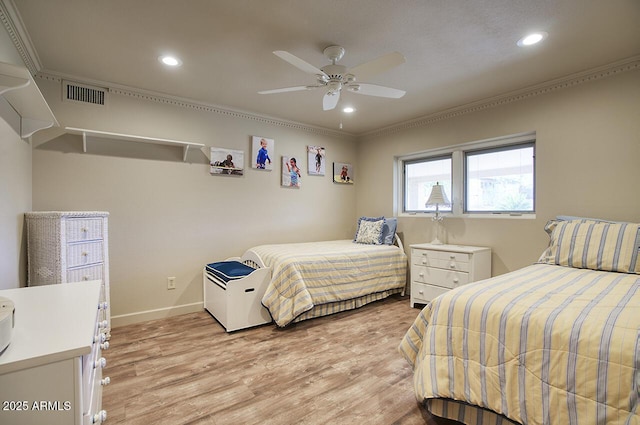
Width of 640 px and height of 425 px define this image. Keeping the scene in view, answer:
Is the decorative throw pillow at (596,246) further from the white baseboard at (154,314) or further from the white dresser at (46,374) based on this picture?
the white baseboard at (154,314)

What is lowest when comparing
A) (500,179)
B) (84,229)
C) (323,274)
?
(323,274)

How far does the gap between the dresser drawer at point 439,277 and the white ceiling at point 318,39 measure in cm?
195

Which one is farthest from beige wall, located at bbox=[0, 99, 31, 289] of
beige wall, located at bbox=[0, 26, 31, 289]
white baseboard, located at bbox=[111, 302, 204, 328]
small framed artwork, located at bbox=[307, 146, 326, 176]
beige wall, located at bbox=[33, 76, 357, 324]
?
small framed artwork, located at bbox=[307, 146, 326, 176]

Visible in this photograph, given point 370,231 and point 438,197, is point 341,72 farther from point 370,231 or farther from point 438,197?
point 370,231

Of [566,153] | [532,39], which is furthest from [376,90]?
[566,153]

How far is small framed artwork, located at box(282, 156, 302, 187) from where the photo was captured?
4.15 metres

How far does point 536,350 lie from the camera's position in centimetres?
126

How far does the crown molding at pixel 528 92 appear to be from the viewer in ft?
8.41

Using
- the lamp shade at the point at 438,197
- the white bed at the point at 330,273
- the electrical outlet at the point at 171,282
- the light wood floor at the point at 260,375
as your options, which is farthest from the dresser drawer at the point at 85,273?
the lamp shade at the point at 438,197

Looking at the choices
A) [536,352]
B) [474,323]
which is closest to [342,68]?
[474,323]

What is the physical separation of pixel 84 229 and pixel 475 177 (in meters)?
4.08

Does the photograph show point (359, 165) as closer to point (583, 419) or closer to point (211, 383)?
point (211, 383)

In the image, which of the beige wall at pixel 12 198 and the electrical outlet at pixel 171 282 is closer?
the beige wall at pixel 12 198

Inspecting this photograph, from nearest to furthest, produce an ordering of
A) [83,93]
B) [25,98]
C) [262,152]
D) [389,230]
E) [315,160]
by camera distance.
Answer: [25,98], [83,93], [262,152], [389,230], [315,160]
